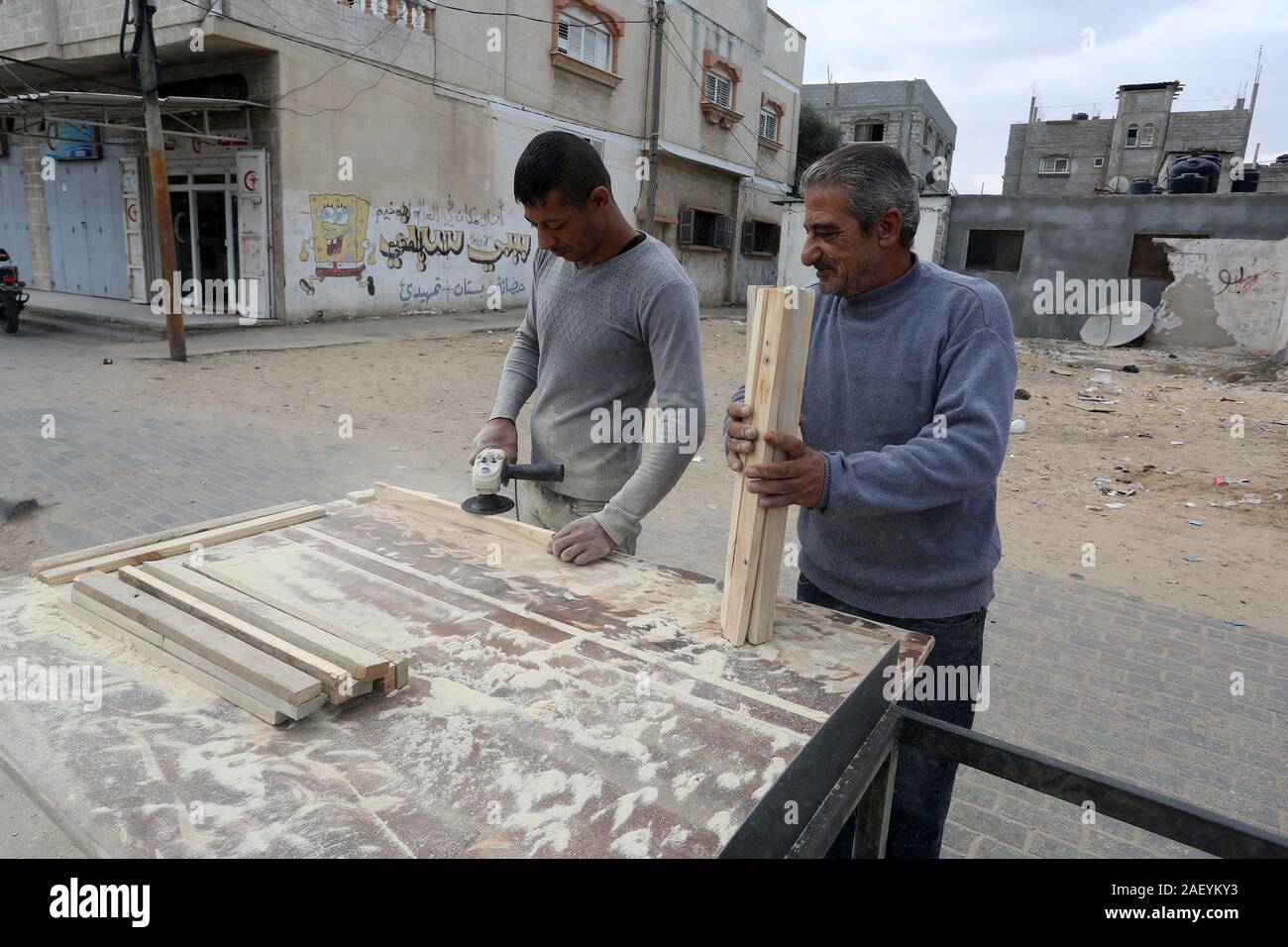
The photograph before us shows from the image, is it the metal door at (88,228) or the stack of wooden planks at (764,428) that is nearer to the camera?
the stack of wooden planks at (764,428)

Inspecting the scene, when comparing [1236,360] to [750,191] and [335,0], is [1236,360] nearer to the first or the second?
[750,191]

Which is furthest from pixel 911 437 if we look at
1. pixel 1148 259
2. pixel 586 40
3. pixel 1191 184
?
pixel 1191 184

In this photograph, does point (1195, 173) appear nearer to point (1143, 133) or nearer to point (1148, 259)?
point (1148, 259)

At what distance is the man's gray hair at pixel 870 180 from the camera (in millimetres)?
1753

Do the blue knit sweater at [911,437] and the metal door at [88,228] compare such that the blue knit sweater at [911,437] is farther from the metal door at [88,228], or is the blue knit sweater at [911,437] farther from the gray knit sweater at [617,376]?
the metal door at [88,228]

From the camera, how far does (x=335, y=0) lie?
12531 millimetres

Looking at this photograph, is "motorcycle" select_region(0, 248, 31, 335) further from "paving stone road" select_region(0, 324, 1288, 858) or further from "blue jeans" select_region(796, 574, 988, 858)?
"blue jeans" select_region(796, 574, 988, 858)

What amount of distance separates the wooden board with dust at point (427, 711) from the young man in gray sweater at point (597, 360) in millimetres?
343

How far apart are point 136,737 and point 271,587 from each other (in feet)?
1.85

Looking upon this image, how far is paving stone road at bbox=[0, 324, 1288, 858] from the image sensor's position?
278 centimetres

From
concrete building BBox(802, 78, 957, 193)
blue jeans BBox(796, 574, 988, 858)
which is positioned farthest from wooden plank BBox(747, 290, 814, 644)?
concrete building BBox(802, 78, 957, 193)

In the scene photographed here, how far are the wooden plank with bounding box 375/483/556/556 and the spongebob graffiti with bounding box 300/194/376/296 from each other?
11.8 meters

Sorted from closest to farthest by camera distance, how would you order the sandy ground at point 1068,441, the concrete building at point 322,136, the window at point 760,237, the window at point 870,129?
the sandy ground at point 1068,441 → the concrete building at point 322,136 → the window at point 760,237 → the window at point 870,129

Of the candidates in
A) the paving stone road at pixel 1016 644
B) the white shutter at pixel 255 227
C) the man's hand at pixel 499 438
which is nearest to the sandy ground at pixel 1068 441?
the paving stone road at pixel 1016 644
